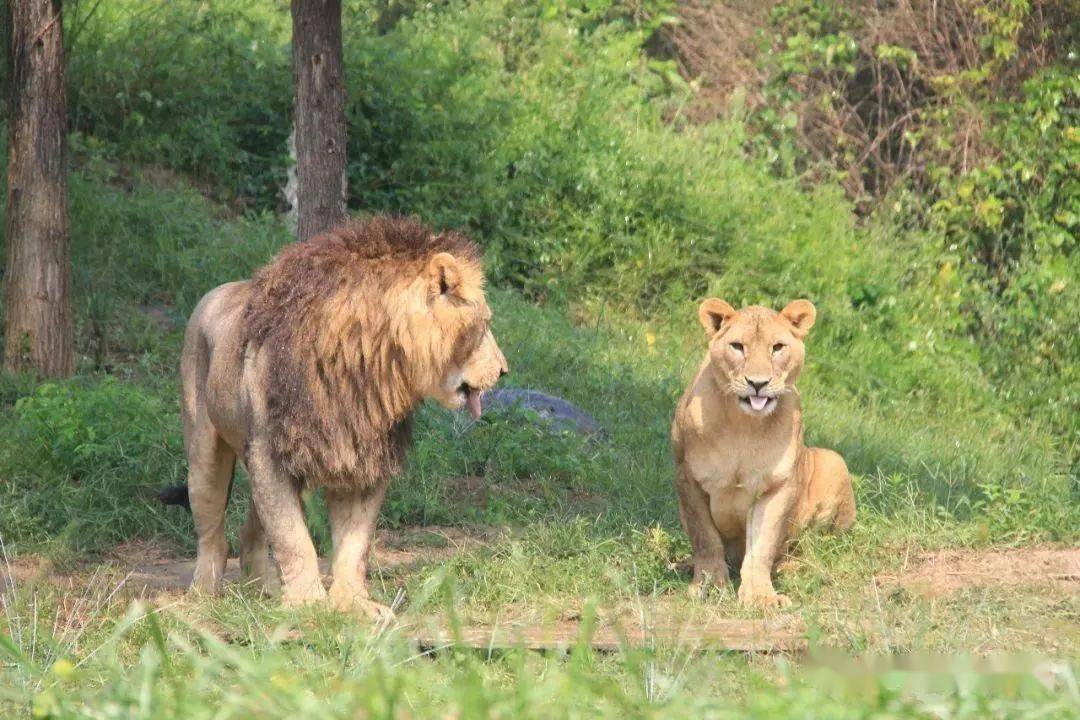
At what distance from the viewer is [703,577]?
5.96 metres

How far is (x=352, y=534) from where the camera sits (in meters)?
5.36

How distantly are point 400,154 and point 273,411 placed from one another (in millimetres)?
7089

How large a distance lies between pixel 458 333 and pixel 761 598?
147 cm

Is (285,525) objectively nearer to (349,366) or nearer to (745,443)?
(349,366)

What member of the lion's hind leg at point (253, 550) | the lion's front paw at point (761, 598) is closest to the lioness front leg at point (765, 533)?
the lion's front paw at point (761, 598)

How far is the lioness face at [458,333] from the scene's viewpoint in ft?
16.8

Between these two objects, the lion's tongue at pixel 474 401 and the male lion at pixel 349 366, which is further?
the lion's tongue at pixel 474 401

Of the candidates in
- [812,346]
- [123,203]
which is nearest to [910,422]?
[812,346]

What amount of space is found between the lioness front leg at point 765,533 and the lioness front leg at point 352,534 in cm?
135

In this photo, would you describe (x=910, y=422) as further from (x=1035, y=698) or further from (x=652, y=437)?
(x=1035, y=698)

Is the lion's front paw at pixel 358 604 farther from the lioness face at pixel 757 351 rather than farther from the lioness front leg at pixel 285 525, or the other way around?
the lioness face at pixel 757 351

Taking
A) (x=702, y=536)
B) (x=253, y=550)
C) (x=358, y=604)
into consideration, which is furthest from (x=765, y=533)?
(x=253, y=550)

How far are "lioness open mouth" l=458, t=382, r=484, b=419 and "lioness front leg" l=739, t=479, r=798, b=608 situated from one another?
121 cm

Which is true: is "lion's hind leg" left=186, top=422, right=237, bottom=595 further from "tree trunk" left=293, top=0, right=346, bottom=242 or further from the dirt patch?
the dirt patch
